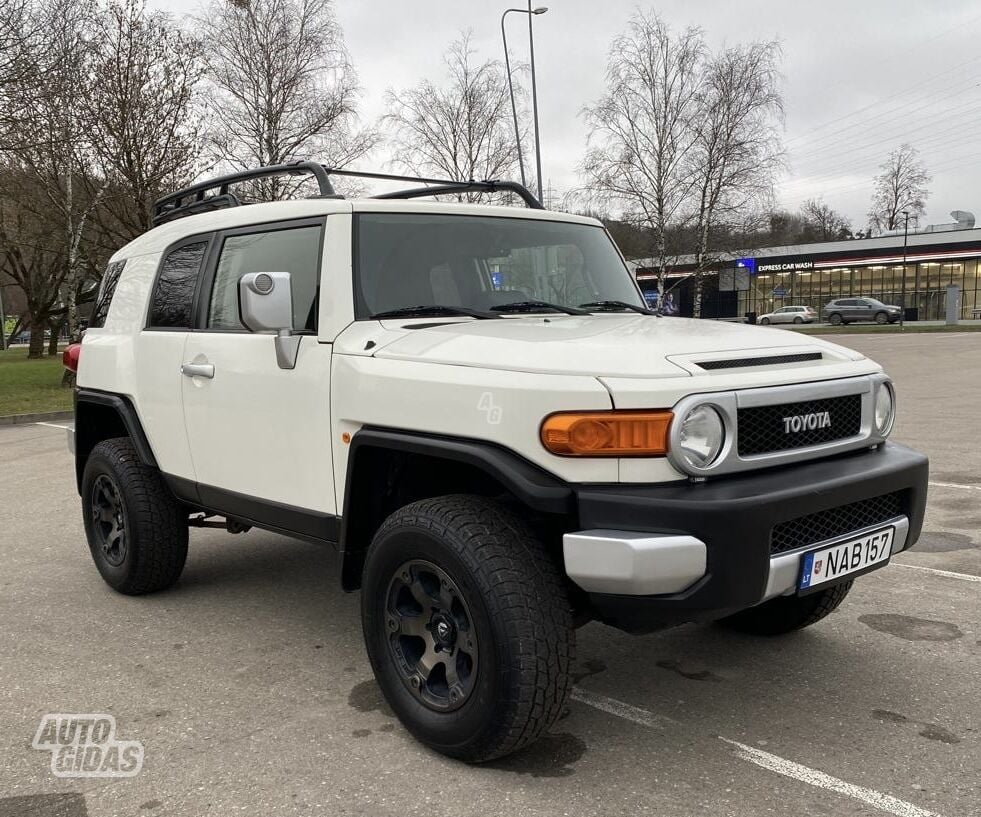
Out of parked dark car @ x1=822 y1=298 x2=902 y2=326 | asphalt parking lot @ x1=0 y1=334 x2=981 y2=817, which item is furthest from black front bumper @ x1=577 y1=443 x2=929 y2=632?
parked dark car @ x1=822 y1=298 x2=902 y2=326

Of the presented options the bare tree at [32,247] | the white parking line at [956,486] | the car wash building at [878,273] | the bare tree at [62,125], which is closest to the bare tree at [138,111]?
the bare tree at [62,125]

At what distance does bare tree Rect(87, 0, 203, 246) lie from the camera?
18.5m

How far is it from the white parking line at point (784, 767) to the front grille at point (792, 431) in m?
1.02

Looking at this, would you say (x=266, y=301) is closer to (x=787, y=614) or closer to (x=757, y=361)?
(x=757, y=361)

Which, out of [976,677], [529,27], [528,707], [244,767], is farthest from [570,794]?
[529,27]

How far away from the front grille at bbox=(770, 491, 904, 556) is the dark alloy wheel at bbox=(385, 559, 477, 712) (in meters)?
1.01

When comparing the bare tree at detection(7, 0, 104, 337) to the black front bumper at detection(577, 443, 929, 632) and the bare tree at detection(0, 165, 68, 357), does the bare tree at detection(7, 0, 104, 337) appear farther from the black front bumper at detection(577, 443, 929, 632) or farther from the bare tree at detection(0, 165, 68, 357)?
the black front bumper at detection(577, 443, 929, 632)

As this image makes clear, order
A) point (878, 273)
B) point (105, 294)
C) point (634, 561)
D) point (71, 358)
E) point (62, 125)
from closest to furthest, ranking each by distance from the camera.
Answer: point (634, 561), point (105, 294), point (71, 358), point (62, 125), point (878, 273)

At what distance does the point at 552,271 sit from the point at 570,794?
221cm

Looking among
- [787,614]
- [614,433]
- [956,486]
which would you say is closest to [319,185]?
[614,433]

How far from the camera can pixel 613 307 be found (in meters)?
4.09

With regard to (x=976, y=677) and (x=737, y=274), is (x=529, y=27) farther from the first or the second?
(x=976, y=677)

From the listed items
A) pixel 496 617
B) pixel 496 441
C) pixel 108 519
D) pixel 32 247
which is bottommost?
pixel 108 519

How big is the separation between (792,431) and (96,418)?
156 inches
